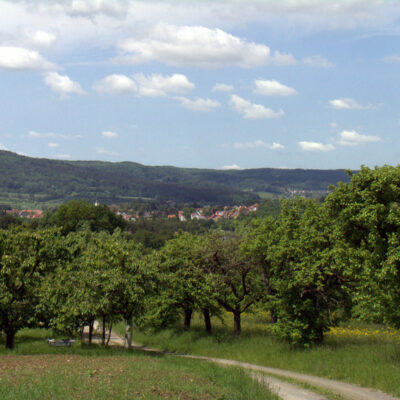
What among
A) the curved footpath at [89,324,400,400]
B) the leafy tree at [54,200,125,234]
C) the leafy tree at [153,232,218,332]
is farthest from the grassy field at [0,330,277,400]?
the leafy tree at [54,200,125,234]

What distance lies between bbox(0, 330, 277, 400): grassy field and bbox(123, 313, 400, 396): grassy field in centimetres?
662

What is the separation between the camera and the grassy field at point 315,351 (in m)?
23.0

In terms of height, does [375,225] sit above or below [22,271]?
above

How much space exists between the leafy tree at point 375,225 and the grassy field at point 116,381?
6.75 m

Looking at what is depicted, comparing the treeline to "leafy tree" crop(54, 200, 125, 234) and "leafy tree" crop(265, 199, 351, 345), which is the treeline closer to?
"leafy tree" crop(265, 199, 351, 345)

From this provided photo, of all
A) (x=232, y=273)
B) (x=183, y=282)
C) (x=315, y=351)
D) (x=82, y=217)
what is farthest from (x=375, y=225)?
(x=82, y=217)

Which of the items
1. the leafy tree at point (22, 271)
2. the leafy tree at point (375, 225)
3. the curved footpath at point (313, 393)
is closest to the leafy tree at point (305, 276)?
the curved footpath at point (313, 393)

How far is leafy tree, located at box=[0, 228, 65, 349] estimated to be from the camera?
27.6 m

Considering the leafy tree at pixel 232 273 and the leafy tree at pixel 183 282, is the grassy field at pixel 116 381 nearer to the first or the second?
the leafy tree at pixel 183 282

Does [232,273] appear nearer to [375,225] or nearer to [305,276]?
[305,276]

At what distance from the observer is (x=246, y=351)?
31641 mm

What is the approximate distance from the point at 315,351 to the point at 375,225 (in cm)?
1074

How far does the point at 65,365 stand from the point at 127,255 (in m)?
9.91

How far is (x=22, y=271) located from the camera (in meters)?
28.3
